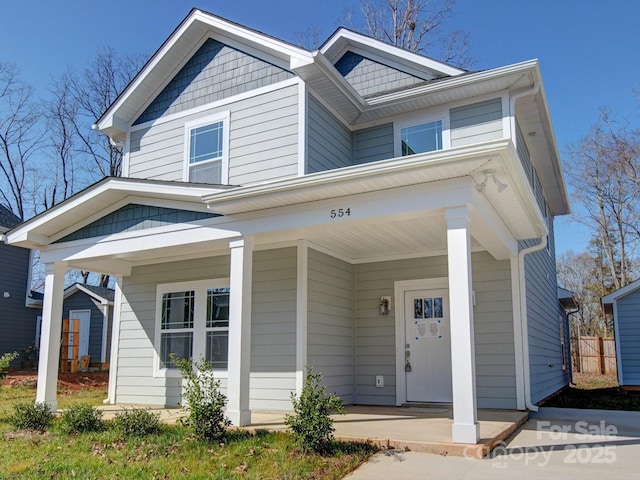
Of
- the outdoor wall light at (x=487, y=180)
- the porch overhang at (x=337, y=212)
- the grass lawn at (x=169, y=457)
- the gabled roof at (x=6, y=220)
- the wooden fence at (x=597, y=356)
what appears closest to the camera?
the grass lawn at (x=169, y=457)

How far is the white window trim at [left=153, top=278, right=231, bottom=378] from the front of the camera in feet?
29.6

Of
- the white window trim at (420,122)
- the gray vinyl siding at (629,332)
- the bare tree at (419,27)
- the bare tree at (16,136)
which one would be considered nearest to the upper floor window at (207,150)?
the white window trim at (420,122)

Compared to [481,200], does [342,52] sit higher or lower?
higher

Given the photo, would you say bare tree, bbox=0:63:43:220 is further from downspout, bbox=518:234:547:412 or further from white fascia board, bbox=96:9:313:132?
downspout, bbox=518:234:547:412

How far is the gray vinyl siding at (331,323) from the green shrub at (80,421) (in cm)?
283

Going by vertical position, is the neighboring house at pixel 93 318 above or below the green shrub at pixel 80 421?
above

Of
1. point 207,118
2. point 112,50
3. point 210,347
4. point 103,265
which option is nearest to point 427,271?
point 210,347

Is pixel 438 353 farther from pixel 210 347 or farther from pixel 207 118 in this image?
pixel 207 118

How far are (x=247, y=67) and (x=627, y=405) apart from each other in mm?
8603

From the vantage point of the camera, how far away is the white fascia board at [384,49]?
960cm

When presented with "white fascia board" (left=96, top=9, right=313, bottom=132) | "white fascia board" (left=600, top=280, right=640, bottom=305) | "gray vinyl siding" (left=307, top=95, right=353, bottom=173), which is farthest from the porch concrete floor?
"white fascia board" (left=600, top=280, right=640, bottom=305)

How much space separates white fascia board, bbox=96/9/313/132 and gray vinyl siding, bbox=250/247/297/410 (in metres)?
2.86

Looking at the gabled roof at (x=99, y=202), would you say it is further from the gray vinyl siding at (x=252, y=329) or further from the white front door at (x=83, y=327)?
the white front door at (x=83, y=327)

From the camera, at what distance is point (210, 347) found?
8961 millimetres
